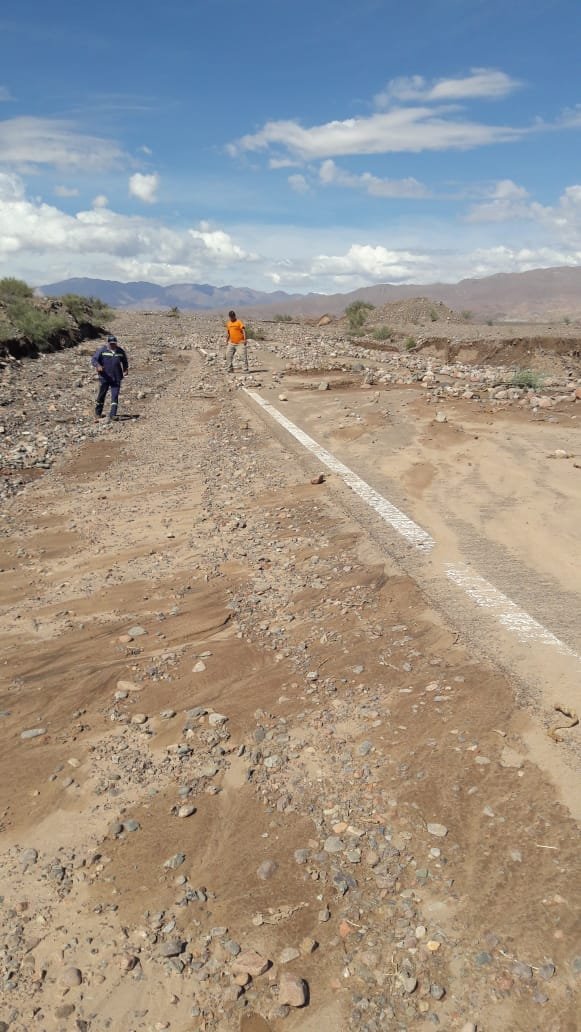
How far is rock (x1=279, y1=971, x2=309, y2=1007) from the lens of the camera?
2057mm

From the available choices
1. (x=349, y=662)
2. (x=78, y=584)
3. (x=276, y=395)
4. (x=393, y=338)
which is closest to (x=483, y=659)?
(x=349, y=662)

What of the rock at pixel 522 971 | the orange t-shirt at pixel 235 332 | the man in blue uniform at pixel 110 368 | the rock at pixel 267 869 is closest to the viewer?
the rock at pixel 522 971

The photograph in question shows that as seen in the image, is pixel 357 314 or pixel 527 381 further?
pixel 357 314

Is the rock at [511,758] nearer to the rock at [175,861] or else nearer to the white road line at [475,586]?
the white road line at [475,586]

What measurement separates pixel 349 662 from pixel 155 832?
4.73 feet

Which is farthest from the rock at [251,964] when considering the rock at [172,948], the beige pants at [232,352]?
the beige pants at [232,352]

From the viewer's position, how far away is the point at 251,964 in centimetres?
218

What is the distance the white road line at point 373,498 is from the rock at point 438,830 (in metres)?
2.80

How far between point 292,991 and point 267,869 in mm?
495

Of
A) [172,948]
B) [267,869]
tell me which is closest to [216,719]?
[267,869]

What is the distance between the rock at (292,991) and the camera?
2.06 metres

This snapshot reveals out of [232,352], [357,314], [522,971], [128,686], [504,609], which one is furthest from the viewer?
[357,314]

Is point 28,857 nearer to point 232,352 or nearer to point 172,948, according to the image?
point 172,948

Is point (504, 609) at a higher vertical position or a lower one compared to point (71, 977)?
higher
